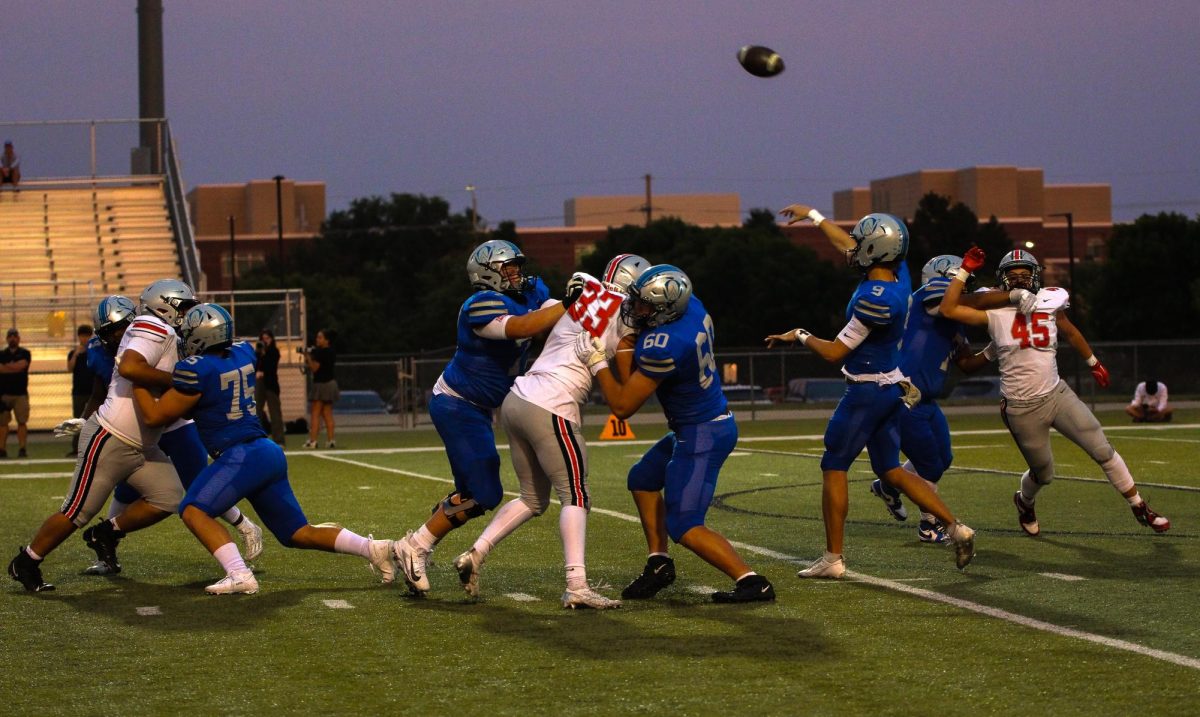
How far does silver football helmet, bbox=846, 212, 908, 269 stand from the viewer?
8.34 metres

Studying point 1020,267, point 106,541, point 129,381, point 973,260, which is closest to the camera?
point 129,381

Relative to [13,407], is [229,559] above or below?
below

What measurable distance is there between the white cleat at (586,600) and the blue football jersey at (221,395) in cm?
189

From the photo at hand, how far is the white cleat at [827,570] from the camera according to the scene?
Answer: 8.27 m

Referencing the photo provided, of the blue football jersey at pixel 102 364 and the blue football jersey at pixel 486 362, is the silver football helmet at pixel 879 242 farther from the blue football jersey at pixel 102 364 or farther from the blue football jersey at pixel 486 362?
the blue football jersey at pixel 102 364

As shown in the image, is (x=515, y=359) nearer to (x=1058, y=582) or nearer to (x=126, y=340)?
(x=126, y=340)

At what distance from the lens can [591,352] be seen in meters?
7.34

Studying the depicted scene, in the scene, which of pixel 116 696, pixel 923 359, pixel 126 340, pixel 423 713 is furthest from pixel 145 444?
pixel 923 359

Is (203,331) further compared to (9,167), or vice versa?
(9,167)

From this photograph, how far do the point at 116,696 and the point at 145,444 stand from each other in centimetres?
304

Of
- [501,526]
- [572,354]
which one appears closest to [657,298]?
[572,354]

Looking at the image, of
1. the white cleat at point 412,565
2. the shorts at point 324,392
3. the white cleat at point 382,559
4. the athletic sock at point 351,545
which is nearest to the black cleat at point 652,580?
the white cleat at point 412,565

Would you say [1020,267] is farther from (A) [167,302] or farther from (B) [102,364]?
(B) [102,364]

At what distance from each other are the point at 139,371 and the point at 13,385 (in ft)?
44.5
